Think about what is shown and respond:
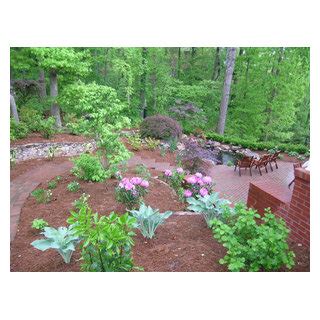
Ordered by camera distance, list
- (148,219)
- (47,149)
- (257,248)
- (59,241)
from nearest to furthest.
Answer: (257,248)
(59,241)
(148,219)
(47,149)

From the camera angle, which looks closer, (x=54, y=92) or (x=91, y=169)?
(x=91, y=169)

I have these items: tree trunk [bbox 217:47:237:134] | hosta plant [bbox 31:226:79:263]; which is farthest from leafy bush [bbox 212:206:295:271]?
tree trunk [bbox 217:47:237:134]

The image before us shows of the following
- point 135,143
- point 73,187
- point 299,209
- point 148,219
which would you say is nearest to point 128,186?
point 148,219

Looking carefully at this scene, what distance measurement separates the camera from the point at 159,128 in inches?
426

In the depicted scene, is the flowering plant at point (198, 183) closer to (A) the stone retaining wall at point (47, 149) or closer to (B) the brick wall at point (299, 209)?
(B) the brick wall at point (299, 209)

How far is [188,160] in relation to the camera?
A: 6848 mm

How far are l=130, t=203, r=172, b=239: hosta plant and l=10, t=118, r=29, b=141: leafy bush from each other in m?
6.13

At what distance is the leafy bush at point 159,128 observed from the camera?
10.8 meters

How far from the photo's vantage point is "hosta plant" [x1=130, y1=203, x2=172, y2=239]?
3273 millimetres

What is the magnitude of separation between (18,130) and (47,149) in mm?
1001

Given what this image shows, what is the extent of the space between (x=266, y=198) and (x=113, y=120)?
319cm

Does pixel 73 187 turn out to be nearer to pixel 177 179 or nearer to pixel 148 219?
pixel 177 179

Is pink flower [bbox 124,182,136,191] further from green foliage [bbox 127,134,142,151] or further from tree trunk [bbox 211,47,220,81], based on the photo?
tree trunk [bbox 211,47,220,81]
